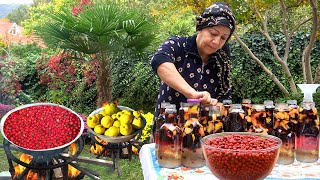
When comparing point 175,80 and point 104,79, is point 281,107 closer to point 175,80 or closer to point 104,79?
point 175,80

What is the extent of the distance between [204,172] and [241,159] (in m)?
0.27

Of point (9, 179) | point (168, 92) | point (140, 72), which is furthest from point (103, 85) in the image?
point (168, 92)

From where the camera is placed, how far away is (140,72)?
690cm

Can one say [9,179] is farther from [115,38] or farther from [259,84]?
[259,84]

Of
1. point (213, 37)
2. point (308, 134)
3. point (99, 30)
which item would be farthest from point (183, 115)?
point (99, 30)

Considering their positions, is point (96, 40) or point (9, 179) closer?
point (9, 179)

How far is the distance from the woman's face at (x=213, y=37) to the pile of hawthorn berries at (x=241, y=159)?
0.87 m

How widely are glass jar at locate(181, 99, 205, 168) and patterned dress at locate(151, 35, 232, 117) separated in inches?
28.6

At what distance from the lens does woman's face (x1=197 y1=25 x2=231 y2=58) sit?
2.05 metres

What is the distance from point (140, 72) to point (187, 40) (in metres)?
4.66

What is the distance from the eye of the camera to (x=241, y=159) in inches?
48.3

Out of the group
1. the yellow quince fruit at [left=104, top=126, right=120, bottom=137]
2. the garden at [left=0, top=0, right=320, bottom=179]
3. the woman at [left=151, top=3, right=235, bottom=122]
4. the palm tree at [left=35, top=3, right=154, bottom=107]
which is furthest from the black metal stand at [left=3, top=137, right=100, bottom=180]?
the palm tree at [left=35, top=3, right=154, bottom=107]

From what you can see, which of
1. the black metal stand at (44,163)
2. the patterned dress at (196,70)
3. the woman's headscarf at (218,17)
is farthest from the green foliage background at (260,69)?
the black metal stand at (44,163)

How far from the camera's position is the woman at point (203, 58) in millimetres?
2033
